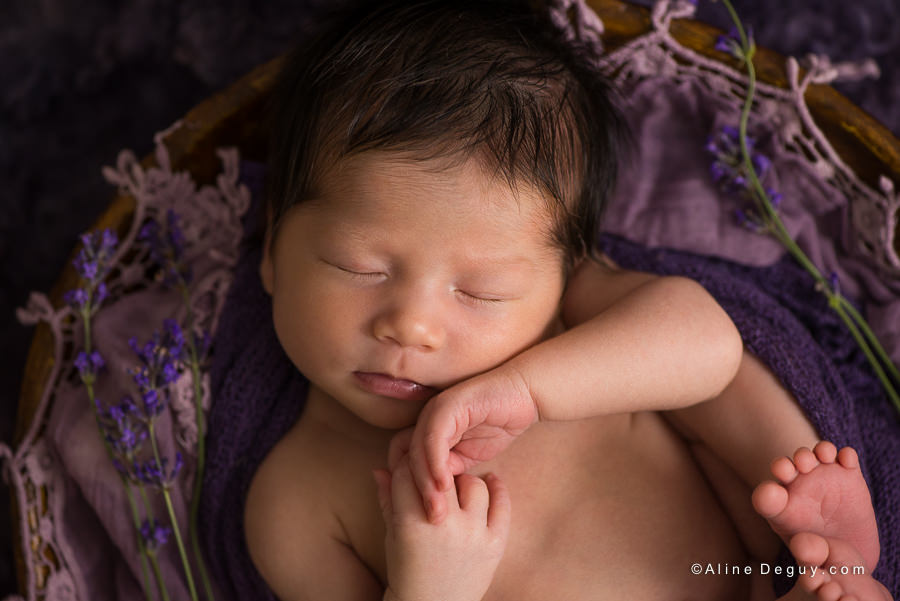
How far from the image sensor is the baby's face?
1050 millimetres

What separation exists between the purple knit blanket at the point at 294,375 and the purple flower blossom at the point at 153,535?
0.28 feet

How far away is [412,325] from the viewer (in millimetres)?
1034

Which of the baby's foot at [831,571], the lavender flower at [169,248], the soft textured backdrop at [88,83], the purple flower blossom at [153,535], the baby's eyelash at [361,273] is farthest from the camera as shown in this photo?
the soft textured backdrop at [88,83]

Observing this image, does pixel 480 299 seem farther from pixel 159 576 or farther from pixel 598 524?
pixel 159 576

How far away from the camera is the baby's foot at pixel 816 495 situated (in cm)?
99

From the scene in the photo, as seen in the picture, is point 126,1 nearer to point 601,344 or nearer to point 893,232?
point 601,344

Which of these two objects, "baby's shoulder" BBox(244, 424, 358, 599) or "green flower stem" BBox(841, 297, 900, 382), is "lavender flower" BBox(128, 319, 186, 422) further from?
"green flower stem" BBox(841, 297, 900, 382)

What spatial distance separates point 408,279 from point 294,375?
457mm

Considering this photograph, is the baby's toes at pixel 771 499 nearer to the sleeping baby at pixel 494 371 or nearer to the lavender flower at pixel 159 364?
the sleeping baby at pixel 494 371

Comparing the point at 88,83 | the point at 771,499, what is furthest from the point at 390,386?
the point at 88,83

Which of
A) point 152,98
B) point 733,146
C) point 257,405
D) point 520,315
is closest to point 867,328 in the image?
point 733,146

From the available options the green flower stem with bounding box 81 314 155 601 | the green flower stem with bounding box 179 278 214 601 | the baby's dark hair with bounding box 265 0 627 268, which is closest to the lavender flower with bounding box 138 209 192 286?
the green flower stem with bounding box 179 278 214 601

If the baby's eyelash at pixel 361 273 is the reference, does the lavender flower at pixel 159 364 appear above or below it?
below

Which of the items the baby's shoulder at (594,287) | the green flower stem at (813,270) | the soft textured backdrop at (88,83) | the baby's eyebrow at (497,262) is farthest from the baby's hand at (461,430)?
the soft textured backdrop at (88,83)
